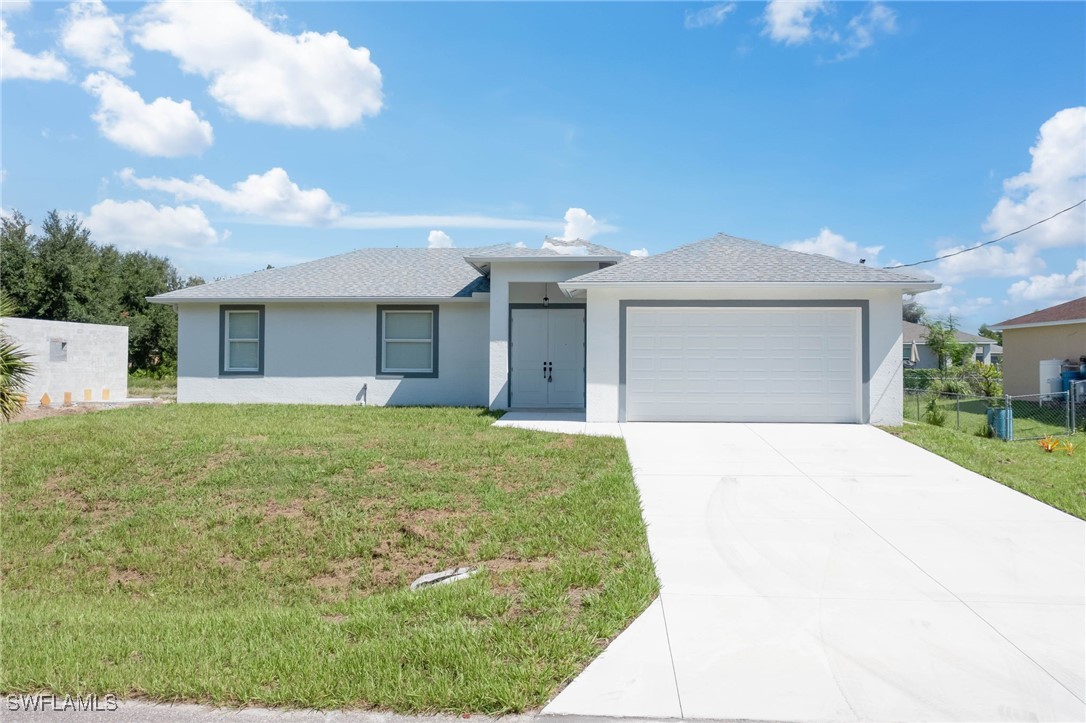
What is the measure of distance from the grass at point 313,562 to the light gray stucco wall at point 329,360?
4038mm

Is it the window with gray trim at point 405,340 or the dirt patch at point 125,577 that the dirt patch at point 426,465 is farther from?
the window with gray trim at point 405,340

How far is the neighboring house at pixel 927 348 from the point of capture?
128 ft

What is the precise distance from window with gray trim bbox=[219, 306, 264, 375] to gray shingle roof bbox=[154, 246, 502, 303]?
53 centimetres

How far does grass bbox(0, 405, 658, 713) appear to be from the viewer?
3.44m

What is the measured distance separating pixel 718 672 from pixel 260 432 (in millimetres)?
8998

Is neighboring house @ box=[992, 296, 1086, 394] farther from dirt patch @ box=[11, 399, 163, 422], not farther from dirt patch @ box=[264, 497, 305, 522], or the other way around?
dirt patch @ box=[11, 399, 163, 422]

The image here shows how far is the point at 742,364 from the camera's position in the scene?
12.1m

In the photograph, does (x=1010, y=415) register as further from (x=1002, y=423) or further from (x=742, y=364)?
(x=742, y=364)

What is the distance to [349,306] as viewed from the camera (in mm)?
15109

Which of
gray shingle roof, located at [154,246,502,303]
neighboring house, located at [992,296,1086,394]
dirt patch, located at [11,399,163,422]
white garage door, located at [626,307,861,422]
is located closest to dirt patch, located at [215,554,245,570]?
white garage door, located at [626,307,861,422]

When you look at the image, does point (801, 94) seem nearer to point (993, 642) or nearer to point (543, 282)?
point (543, 282)

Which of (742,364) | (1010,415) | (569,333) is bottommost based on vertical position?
(1010,415)

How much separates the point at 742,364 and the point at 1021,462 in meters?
4.64

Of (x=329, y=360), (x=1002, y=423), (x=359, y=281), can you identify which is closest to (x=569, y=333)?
(x=359, y=281)
